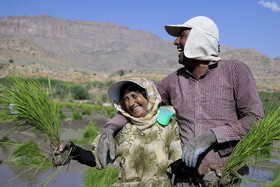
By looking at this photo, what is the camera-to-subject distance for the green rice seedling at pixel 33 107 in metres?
2.62

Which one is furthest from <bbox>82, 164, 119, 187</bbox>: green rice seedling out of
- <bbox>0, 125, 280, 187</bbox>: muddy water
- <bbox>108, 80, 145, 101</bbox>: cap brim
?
<bbox>108, 80, 145, 101</bbox>: cap brim

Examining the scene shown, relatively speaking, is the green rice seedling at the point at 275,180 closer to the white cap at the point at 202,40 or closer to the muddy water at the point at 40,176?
the muddy water at the point at 40,176

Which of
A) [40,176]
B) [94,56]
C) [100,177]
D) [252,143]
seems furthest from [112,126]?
[94,56]

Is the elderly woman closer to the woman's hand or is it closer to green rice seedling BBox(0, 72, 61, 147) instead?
the woman's hand

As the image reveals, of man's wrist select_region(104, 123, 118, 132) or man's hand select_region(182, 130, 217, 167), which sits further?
man's wrist select_region(104, 123, 118, 132)

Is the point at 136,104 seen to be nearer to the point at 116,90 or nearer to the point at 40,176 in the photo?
the point at 116,90

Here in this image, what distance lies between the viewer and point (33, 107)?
262 cm

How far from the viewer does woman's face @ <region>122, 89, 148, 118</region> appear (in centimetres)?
268

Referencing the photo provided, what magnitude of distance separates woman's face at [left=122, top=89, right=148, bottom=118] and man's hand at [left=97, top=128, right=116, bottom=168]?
321 mm

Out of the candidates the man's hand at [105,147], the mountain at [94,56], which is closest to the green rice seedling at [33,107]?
the man's hand at [105,147]

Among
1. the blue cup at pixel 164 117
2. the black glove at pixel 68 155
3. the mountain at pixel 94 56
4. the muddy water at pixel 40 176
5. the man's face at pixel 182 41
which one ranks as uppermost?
the man's face at pixel 182 41

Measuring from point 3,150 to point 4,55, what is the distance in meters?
65.9

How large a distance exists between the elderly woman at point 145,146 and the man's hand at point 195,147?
439 mm

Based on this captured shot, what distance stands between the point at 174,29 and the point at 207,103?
632 millimetres
